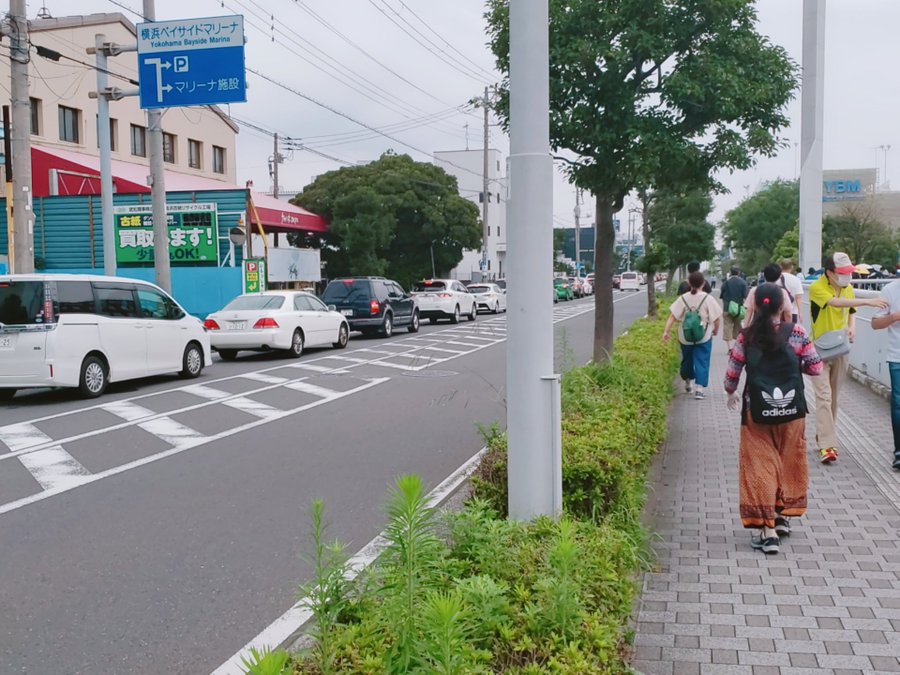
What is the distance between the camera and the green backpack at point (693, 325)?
12102 millimetres

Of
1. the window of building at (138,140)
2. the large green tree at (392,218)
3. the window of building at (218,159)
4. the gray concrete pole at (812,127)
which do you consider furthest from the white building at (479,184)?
the gray concrete pole at (812,127)

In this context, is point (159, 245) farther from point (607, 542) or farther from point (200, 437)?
point (607, 542)

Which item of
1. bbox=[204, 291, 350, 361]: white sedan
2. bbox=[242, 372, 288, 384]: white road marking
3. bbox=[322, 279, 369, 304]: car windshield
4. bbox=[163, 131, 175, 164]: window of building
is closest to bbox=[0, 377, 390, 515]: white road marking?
bbox=[242, 372, 288, 384]: white road marking

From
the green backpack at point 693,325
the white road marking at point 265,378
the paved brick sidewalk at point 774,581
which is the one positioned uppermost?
the green backpack at point 693,325

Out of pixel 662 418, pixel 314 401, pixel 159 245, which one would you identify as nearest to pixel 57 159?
pixel 159 245

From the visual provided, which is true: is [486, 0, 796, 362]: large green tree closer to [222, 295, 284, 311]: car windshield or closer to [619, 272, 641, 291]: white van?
[222, 295, 284, 311]: car windshield

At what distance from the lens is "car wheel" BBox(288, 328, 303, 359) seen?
1967 centimetres

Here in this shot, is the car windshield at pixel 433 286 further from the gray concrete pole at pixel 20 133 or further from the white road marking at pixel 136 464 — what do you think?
the white road marking at pixel 136 464

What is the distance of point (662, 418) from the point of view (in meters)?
8.89

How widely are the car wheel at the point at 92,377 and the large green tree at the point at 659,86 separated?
735cm

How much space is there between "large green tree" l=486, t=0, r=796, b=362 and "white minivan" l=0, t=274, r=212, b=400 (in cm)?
706

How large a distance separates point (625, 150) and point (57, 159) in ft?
86.2

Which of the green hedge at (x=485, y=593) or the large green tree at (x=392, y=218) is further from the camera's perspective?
the large green tree at (x=392, y=218)

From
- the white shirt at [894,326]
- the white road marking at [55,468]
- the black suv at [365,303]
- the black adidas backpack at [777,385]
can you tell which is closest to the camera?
the black adidas backpack at [777,385]
